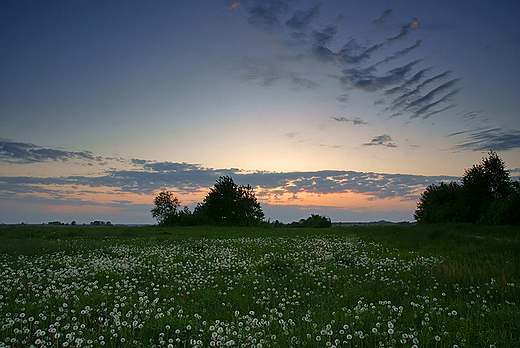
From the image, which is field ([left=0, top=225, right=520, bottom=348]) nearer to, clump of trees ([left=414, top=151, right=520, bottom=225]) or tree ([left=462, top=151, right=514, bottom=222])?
clump of trees ([left=414, top=151, right=520, bottom=225])

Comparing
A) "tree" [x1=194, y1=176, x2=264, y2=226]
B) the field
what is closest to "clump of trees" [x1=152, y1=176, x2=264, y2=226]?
"tree" [x1=194, y1=176, x2=264, y2=226]

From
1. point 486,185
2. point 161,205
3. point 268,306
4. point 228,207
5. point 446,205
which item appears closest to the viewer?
point 268,306

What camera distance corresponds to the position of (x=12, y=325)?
5.34 meters

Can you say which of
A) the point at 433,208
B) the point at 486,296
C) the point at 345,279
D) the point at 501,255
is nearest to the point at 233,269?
the point at 345,279

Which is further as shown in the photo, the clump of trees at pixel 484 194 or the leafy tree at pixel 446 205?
the leafy tree at pixel 446 205

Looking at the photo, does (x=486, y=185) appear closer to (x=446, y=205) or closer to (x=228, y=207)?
(x=446, y=205)

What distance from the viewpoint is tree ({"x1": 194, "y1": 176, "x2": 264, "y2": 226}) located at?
238 feet

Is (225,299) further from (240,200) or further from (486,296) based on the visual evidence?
(240,200)

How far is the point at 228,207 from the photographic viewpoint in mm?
72875


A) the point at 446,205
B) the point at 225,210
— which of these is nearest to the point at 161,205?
the point at 225,210

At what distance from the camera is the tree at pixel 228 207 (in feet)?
238

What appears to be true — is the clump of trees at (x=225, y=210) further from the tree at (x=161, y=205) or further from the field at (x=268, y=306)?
the field at (x=268, y=306)

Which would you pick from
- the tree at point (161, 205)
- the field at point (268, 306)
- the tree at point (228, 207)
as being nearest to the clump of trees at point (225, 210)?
the tree at point (228, 207)

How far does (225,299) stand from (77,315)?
299cm
